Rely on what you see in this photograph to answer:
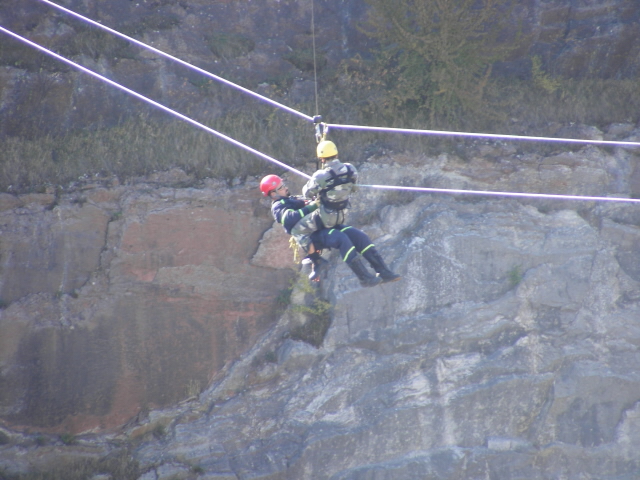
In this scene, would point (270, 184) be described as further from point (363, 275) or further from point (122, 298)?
point (122, 298)

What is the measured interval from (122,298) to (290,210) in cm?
467

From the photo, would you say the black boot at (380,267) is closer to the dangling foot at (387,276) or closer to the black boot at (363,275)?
the dangling foot at (387,276)

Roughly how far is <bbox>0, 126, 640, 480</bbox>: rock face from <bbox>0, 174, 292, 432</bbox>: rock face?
37 millimetres

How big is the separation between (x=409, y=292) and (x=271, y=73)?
697cm

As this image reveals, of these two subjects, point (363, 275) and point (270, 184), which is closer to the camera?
point (363, 275)

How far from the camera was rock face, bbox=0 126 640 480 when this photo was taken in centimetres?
1353

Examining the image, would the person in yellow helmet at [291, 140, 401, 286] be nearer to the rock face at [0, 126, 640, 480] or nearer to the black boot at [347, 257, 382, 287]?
the black boot at [347, 257, 382, 287]

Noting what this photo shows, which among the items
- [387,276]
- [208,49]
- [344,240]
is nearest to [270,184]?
[344,240]

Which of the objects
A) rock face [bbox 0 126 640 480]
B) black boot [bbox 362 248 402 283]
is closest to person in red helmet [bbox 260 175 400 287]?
black boot [bbox 362 248 402 283]

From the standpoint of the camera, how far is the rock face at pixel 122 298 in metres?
13.7

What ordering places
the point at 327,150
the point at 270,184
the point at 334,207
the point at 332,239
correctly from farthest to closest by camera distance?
the point at 270,184 → the point at 332,239 → the point at 334,207 → the point at 327,150

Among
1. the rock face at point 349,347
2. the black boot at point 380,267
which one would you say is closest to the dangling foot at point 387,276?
the black boot at point 380,267

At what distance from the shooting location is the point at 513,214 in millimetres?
14367

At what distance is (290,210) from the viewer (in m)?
11.0
